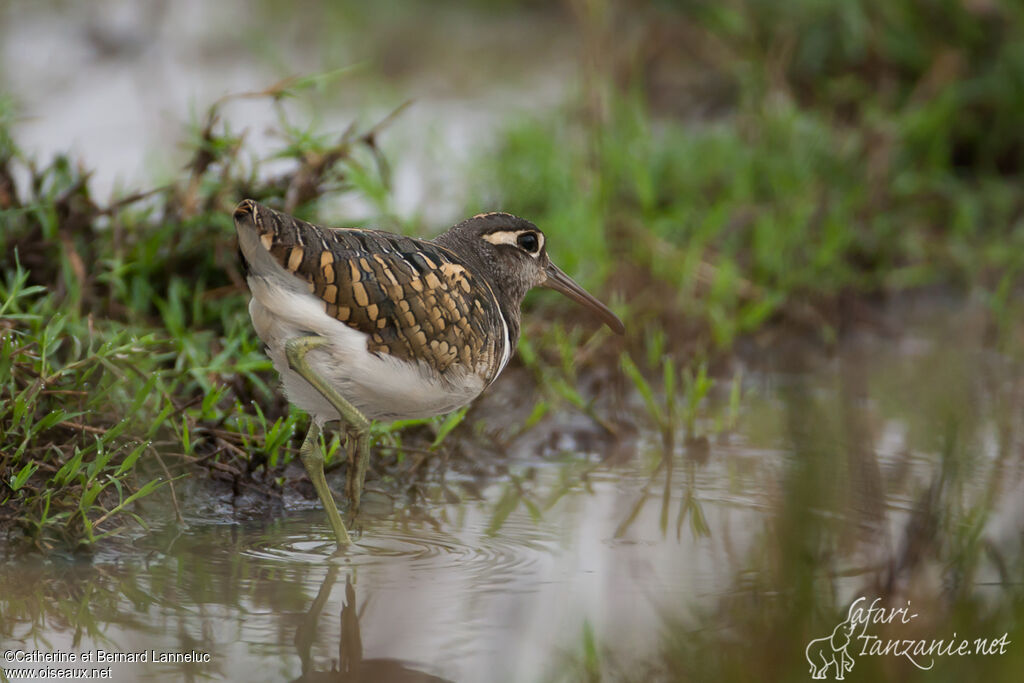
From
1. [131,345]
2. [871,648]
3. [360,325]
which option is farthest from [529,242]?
Result: [871,648]

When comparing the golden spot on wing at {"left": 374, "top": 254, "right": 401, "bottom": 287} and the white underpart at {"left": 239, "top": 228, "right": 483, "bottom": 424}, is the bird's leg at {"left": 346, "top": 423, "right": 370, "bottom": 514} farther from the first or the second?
the golden spot on wing at {"left": 374, "top": 254, "right": 401, "bottom": 287}

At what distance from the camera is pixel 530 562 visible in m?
3.54

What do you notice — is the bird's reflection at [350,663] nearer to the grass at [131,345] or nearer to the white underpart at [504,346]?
the grass at [131,345]

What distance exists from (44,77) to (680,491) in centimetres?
638

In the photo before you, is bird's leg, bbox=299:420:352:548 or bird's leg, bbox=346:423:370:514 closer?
bird's leg, bbox=299:420:352:548

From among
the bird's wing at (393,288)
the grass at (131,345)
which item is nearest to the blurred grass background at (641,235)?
the grass at (131,345)

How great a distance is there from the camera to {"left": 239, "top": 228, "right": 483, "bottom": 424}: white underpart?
11.0 feet

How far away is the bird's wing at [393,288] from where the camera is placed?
332 cm

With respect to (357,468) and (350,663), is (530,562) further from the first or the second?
(350,663)

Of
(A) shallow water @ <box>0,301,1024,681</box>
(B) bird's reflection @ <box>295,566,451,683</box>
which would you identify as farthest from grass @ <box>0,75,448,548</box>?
(B) bird's reflection @ <box>295,566,451,683</box>

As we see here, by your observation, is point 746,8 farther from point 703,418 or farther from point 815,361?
point 703,418

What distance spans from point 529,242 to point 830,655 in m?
1.89

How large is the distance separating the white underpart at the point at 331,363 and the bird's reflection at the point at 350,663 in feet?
2.13

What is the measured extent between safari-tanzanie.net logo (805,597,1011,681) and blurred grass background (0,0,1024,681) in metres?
0.05
